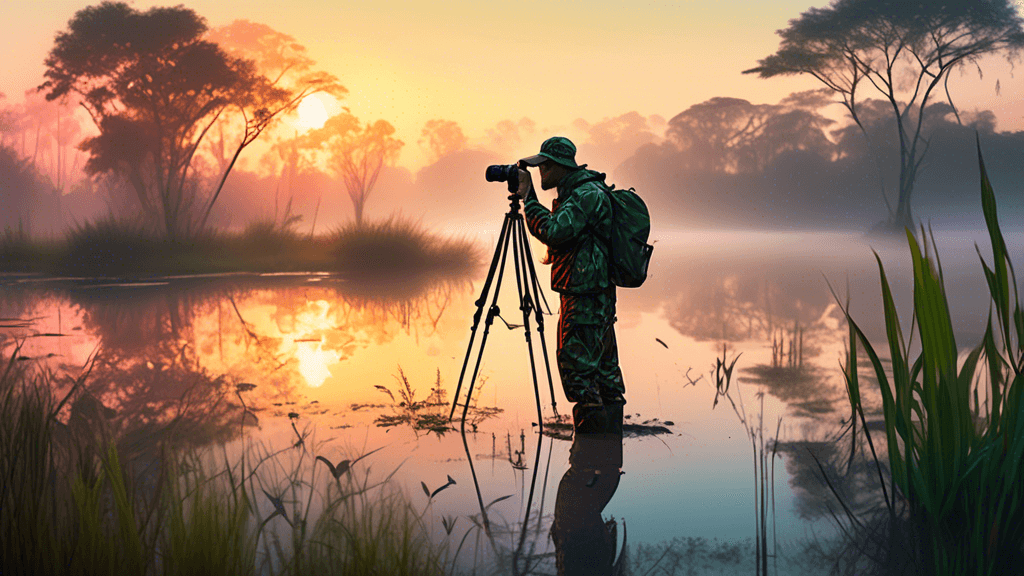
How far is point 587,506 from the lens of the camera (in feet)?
11.3

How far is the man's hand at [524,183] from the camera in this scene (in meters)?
4.47

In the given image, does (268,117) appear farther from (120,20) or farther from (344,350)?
(344,350)

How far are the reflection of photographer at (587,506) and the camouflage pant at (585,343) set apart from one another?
22cm

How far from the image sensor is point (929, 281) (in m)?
2.68

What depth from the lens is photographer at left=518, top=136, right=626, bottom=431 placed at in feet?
14.6

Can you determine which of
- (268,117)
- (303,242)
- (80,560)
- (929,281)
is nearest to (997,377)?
(929,281)

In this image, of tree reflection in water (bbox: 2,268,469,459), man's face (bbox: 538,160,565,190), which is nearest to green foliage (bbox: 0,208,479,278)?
tree reflection in water (bbox: 2,268,469,459)

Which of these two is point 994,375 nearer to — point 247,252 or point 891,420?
point 891,420

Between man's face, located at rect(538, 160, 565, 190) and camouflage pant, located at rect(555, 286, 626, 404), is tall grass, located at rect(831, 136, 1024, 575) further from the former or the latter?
man's face, located at rect(538, 160, 565, 190)

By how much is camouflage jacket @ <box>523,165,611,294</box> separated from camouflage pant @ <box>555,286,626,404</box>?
10 centimetres

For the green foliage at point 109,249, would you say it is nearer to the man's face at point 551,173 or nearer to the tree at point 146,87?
the tree at point 146,87

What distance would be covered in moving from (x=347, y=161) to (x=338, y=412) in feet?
76.5

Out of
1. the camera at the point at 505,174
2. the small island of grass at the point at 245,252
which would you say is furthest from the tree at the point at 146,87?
the camera at the point at 505,174

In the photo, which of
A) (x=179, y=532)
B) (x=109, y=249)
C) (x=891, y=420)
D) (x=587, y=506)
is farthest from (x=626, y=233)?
(x=109, y=249)
